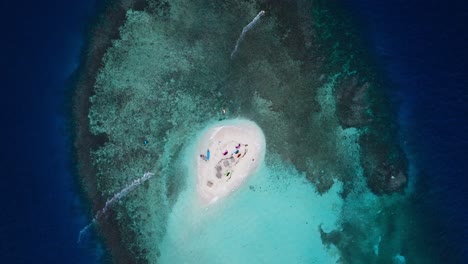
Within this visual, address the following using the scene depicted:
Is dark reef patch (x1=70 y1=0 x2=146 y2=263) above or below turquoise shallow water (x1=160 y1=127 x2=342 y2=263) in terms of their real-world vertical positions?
above

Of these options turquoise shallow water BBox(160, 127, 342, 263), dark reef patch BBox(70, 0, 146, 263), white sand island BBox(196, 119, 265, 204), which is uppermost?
dark reef patch BBox(70, 0, 146, 263)

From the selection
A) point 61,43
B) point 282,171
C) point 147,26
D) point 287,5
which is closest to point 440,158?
point 282,171

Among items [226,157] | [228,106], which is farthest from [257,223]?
[228,106]

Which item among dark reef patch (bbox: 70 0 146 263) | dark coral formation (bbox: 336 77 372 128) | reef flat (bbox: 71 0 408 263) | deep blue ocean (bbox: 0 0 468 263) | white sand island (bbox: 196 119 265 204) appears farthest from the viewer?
dark coral formation (bbox: 336 77 372 128)

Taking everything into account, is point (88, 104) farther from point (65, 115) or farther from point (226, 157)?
point (226, 157)

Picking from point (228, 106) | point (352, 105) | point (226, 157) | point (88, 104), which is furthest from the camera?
point (352, 105)

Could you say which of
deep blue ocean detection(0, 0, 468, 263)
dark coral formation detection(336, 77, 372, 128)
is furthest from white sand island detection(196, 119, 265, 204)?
deep blue ocean detection(0, 0, 468, 263)

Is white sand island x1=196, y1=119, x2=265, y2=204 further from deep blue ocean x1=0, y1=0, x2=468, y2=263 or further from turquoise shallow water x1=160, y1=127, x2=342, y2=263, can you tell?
deep blue ocean x1=0, y1=0, x2=468, y2=263

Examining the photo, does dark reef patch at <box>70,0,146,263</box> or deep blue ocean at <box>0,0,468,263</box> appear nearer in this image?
deep blue ocean at <box>0,0,468,263</box>
